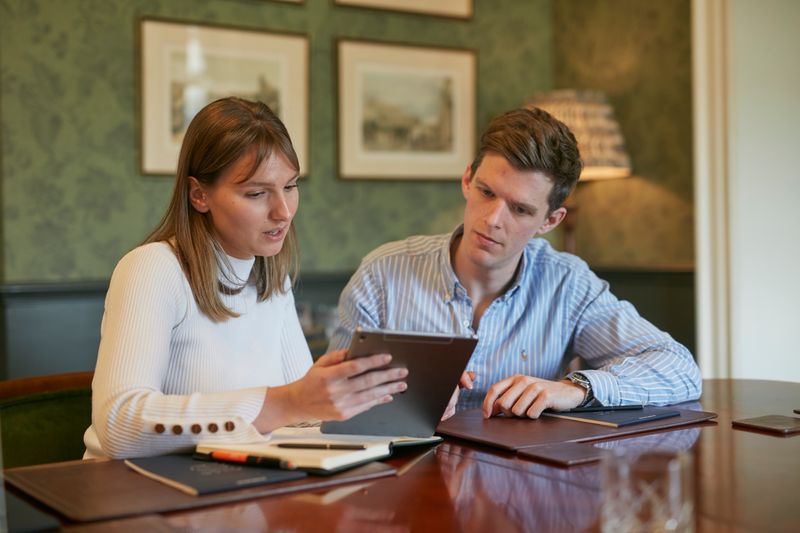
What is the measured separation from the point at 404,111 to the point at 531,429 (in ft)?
10.9

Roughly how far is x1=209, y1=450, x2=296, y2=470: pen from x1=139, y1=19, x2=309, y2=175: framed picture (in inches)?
121

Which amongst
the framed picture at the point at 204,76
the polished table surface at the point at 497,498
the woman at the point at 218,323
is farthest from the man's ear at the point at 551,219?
the framed picture at the point at 204,76

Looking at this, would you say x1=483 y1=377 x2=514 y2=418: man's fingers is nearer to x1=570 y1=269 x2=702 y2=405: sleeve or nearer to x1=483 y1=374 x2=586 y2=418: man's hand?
x1=483 y1=374 x2=586 y2=418: man's hand

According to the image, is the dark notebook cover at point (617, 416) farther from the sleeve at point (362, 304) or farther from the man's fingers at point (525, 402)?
the sleeve at point (362, 304)

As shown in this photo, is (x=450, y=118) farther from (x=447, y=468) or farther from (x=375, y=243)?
(x=447, y=468)

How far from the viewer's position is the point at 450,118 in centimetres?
493

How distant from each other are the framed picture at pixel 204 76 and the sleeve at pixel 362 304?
2.24 m

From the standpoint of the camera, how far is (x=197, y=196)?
1.82 meters

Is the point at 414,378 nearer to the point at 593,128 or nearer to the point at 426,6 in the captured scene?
the point at 593,128

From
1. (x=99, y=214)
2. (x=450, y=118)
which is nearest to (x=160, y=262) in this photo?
(x=99, y=214)

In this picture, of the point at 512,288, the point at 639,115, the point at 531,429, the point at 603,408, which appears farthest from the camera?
the point at 639,115

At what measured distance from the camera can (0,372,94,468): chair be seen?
1.82 metres

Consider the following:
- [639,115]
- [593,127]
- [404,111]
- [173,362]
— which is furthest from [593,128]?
[173,362]

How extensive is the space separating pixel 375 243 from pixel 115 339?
326 centimetres
